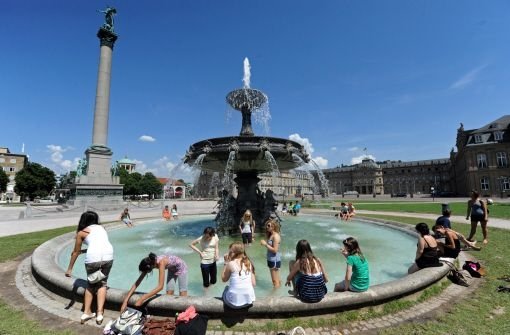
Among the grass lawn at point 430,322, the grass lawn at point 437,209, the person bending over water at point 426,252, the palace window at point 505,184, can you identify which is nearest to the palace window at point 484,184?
the palace window at point 505,184

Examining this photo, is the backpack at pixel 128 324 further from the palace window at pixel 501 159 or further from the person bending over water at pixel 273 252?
the palace window at pixel 501 159

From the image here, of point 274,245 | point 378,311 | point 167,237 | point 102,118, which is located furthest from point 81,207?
point 378,311

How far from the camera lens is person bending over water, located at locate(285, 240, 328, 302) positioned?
4039 mm

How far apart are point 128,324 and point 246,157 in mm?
9021

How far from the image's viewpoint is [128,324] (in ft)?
11.4

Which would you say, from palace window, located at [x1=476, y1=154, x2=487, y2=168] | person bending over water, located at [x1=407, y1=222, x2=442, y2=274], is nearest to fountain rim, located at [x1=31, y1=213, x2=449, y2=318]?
person bending over water, located at [x1=407, y1=222, x2=442, y2=274]

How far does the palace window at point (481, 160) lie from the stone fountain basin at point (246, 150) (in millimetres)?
66132

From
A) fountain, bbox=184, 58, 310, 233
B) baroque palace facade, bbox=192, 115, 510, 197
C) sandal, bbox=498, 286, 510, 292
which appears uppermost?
baroque palace facade, bbox=192, 115, 510, 197

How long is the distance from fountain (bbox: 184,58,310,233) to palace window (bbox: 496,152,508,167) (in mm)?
65485

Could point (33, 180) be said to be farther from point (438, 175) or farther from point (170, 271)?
point (438, 175)

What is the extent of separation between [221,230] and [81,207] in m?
24.2

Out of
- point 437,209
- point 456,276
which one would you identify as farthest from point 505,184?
point 456,276

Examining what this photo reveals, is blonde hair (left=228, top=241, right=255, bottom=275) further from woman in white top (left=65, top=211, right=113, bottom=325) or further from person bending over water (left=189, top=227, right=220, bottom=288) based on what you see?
woman in white top (left=65, top=211, right=113, bottom=325)

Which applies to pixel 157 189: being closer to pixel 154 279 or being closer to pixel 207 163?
pixel 207 163
